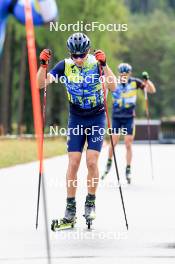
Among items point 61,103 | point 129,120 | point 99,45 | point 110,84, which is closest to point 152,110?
point 61,103

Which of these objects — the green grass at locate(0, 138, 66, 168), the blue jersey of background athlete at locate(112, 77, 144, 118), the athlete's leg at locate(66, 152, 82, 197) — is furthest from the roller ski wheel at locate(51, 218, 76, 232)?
the green grass at locate(0, 138, 66, 168)

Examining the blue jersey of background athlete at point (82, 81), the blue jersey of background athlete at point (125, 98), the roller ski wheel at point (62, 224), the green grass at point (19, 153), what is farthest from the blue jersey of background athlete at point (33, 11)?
the green grass at point (19, 153)

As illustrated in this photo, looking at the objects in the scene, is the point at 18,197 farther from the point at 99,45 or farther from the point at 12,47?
the point at 12,47

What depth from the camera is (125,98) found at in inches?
665

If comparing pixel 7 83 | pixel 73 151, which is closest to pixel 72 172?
pixel 73 151

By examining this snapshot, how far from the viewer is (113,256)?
25.4 feet

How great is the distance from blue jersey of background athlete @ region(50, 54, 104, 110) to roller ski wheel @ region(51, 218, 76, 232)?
1.11 meters

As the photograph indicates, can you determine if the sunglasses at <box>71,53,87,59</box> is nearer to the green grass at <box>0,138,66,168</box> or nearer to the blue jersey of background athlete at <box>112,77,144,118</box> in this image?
the blue jersey of background athlete at <box>112,77,144,118</box>

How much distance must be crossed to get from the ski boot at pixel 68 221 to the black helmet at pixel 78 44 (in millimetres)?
1483

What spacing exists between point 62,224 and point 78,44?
5.70 ft

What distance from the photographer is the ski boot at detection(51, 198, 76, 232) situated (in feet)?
31.1

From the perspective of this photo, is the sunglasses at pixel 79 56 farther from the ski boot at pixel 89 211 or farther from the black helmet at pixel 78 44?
the ski boot at pixel 89 211

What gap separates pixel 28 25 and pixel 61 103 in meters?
52.0

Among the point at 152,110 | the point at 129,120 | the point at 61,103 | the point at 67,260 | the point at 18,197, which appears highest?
the point at 152,110
